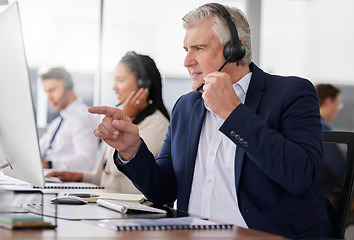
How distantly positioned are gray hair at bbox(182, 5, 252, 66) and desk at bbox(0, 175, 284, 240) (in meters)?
0.71

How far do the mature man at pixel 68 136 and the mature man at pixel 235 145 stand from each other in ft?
6.85

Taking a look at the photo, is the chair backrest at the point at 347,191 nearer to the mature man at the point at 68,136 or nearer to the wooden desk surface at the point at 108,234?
the wooden desk surface at the point at 108,234

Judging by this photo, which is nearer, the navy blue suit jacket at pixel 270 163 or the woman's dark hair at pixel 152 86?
the navy blue suit jacket at pixel 270 163

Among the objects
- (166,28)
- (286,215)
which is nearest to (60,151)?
(166,28)

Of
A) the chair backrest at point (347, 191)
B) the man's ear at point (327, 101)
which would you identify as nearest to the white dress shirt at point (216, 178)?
the chair backrest at point (347, 191)

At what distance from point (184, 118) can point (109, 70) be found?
3629mm

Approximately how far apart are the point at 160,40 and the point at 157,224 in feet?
14.1

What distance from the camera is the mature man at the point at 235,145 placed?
4.38 feet

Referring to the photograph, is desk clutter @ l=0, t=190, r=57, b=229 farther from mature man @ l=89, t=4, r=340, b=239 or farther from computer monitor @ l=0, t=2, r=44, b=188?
mature man @ l=89, t=4, r=340, b=239

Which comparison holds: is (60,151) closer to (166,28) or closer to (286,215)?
(166,28)

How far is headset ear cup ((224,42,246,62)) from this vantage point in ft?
5.05

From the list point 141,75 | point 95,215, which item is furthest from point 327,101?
point 95,215

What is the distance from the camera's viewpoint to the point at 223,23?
5.20 ft

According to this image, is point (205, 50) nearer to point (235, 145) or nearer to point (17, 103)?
point (235, 145)
